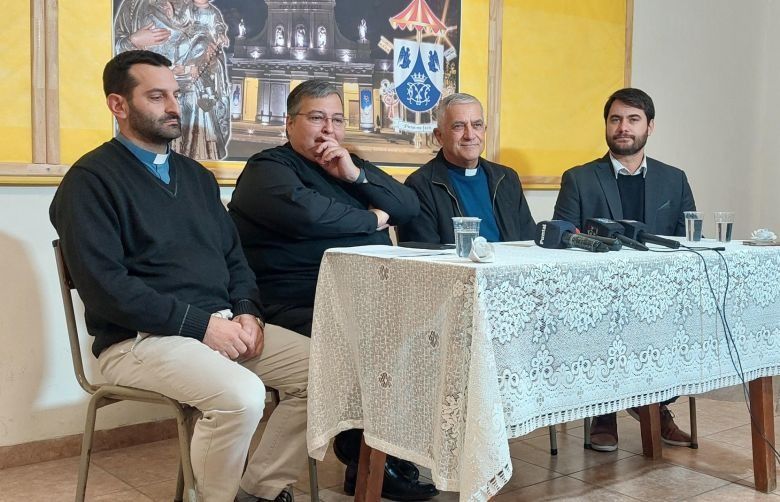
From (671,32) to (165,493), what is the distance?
3.58 metres

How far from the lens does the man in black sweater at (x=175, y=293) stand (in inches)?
84.7

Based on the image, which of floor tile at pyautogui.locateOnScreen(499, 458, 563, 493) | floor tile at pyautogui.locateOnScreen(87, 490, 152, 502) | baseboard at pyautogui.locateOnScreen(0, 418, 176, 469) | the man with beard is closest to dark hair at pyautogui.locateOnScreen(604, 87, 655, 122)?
the man with beard

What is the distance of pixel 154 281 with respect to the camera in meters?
2.32

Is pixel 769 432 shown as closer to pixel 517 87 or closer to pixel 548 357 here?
pixel 548 357

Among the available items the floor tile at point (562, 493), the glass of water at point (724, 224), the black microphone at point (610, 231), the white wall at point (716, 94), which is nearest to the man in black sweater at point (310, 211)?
the floor tile at point (562, 493)

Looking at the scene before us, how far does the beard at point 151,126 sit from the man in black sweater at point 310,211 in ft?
1.05

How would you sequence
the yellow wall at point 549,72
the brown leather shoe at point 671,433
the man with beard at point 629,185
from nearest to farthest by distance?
the brown leather shoe at point 671,433, the man with beard at point 629,185, the yellow wall at point 549,72

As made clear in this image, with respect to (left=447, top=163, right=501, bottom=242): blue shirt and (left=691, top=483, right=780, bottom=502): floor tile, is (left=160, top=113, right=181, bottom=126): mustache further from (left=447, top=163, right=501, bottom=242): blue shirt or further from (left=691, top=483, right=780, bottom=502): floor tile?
(left=691, top=483, right=780, bottom=502): floor tile

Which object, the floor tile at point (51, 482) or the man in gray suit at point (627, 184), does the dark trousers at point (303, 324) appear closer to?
the floor tile at point (51, 482)

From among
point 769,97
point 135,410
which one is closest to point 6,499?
point 135,410

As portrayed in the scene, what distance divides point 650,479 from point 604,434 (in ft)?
1.22

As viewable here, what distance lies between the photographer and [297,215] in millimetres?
2559

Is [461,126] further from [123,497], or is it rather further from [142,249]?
[123,497]

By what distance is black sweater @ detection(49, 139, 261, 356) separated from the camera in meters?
2.20
